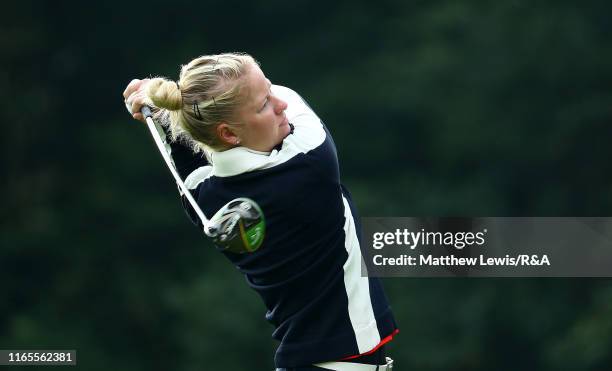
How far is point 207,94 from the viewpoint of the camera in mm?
3271

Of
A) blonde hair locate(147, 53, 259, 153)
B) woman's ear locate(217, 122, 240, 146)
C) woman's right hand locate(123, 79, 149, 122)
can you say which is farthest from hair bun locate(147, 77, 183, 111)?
woman's right hand locate(123, 79, 149, 122)

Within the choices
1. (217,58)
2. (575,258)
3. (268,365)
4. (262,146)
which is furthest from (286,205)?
(268,365)

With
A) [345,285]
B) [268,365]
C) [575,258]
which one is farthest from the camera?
[268,365]

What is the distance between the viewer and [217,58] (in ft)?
10.9

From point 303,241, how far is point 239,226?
12.0 inches

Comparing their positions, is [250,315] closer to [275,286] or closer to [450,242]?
[450,242]

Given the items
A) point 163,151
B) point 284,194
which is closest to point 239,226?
point 284,194

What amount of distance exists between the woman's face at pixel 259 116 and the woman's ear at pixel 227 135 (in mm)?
11

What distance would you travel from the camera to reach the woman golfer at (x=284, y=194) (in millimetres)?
3287

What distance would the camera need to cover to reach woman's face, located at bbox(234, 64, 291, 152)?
129 inches

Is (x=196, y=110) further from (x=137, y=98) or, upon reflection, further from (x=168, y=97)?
(x=137, y=98)

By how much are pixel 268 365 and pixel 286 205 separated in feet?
26.6

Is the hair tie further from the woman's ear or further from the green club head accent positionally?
the green club head accent

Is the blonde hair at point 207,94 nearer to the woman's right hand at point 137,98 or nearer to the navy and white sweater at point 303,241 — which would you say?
the navy and white sweater at point 303,241
